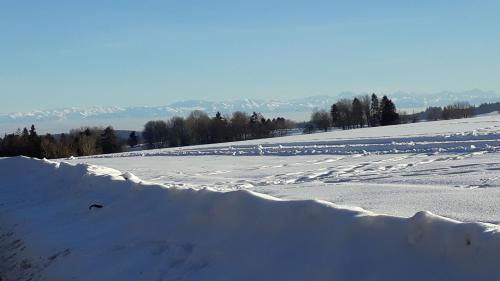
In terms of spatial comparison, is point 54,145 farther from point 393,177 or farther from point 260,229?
point 260,229

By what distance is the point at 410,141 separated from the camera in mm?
29234

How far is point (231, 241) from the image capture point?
7074mm

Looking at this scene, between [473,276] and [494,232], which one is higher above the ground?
[494,232]

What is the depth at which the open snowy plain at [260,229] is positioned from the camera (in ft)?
17.4

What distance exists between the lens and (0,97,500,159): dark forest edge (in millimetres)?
89125

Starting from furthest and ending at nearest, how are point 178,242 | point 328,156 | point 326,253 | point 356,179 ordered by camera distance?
point 328,156 < point 356,179 < point 178,242 < point 326,253

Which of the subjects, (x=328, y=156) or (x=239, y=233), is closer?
(x=239, y=233)

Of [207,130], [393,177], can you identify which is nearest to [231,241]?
[393,177]

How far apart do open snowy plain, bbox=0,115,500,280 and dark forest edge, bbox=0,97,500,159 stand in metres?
71.6

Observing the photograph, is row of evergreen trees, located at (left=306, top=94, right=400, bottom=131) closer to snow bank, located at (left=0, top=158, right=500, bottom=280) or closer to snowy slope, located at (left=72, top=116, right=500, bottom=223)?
snowy slope, located at (left=72, top=116, right=500, bottom=223)

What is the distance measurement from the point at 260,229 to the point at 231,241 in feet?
1.32

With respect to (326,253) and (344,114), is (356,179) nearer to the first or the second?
(326,253)

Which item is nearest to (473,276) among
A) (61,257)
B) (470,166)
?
(61,257)

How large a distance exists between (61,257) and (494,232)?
609cm
